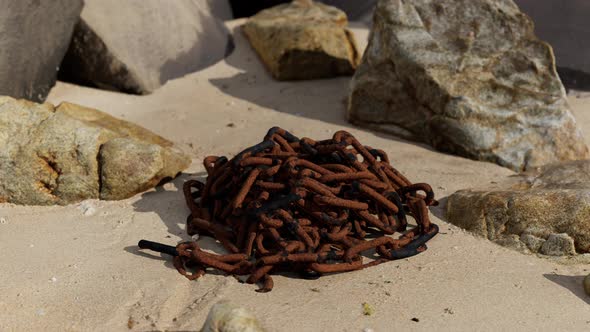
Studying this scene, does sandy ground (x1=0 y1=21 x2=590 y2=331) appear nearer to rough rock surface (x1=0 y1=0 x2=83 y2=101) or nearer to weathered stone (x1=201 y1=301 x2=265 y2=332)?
weathered stone (x1=201 y1=301 x2=265 y2=332)

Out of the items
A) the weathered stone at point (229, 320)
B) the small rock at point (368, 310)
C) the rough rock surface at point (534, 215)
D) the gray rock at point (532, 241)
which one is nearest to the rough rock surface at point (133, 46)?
the rough rock surface at point (534, 215)

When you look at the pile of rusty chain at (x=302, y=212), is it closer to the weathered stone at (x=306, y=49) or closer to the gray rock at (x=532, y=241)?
the gray rock at (x=532, y=241)

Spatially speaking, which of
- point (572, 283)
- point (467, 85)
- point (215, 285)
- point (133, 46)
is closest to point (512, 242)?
point (572, 283)

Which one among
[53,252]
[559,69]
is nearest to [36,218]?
[53,252]

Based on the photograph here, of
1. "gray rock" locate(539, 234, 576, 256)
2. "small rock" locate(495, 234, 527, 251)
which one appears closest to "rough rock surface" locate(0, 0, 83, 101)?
"small rock" locate(495, 234, 527, 251)

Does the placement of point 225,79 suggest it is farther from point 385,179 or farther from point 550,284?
point 550,284
